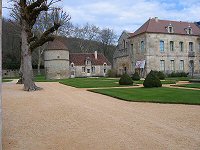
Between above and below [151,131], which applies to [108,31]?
above

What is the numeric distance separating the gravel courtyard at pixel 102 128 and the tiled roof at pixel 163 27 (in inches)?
1114

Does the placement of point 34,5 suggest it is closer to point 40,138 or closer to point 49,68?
point 40,138

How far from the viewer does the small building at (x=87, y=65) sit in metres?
45.9

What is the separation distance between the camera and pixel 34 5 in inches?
642

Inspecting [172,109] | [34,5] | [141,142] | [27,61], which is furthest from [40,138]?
[27,61]

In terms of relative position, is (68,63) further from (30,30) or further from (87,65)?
(30,30)

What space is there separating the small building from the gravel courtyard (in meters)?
36.4

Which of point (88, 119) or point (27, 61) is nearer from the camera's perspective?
point (88, 119)

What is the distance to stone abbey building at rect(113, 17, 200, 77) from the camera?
120 ft

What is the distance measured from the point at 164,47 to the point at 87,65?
1420 cm

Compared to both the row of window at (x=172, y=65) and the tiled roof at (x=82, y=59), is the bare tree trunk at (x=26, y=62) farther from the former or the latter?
the tiled roof at (x=82, y=59)

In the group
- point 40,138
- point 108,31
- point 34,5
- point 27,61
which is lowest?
point 40,138

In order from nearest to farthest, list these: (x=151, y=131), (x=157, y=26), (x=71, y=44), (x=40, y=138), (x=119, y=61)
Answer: (x=40, y=138)
(x=151, y=131)
(x=157, y=26)
(x=119, y=61)
(x=71, y=44)

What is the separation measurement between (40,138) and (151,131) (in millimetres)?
2269
